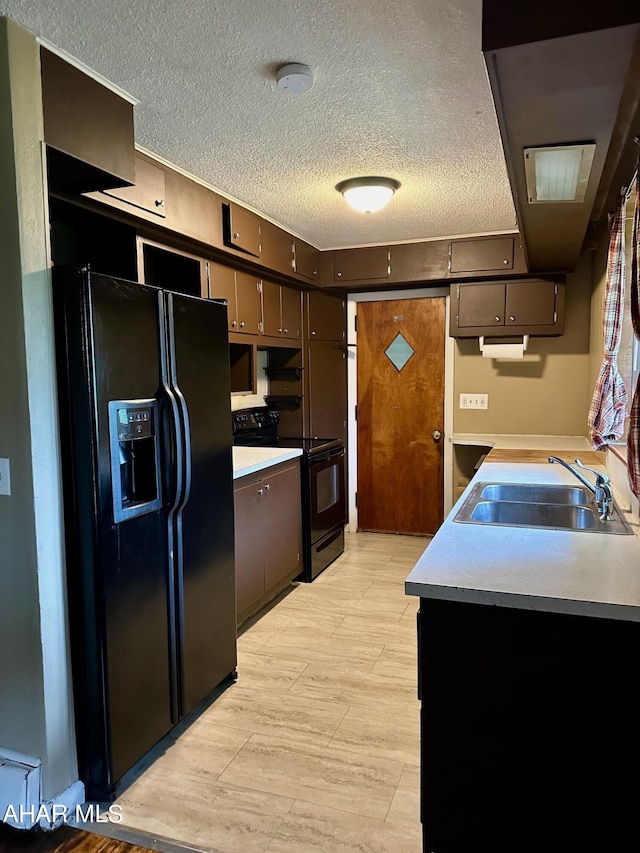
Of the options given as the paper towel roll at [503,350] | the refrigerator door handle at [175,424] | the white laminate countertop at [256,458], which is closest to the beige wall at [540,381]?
the paper towel roll at [503,350]

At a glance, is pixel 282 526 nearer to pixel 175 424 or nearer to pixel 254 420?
pixel 254 420

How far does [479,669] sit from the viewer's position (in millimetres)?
1396

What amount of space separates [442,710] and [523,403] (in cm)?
364

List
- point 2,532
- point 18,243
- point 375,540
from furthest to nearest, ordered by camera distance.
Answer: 1. point 375,540
2. point 2,532
3. point 18,243

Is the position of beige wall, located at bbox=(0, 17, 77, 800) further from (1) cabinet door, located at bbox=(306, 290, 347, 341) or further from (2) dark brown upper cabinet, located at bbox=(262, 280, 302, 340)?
(1) cabinet door, located at bbox=(306, 290, 347, 341)

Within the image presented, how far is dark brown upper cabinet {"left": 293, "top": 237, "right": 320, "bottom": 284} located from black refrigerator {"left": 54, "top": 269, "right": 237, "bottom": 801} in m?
1.86

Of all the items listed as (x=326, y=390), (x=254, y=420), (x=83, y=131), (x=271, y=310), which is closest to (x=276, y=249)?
(x=271, y=310)

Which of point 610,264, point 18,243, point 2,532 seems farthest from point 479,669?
point 610,264

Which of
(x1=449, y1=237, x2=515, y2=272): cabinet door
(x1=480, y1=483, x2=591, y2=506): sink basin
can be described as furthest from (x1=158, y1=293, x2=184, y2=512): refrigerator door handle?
(x1=449, y1=237, x2=515, y2=272): cabinet door

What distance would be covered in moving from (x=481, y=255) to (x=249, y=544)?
2.75 m

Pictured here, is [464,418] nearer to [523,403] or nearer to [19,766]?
[523,403]

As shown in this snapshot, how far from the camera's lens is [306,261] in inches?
172

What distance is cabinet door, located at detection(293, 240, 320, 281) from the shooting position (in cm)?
420

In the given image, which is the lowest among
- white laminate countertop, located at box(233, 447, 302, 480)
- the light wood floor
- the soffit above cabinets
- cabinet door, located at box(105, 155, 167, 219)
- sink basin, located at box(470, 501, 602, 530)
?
the light wood floor
